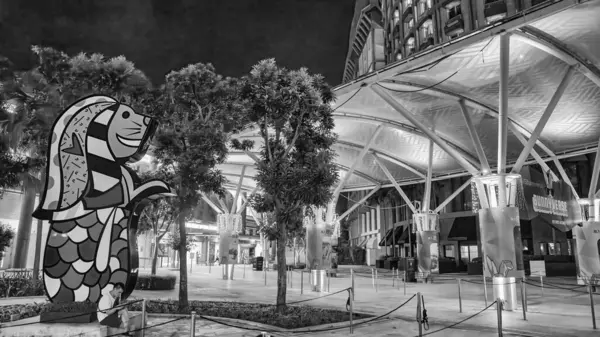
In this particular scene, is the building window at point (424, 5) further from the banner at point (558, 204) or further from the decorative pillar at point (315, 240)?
the decorative pillar at point (315, 240)

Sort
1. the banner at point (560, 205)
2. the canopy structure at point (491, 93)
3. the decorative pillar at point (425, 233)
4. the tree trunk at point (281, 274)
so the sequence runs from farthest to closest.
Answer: the decorative pillar at point (425, 233) → the banner at point (560, 205) → the canopy structure at point (491, 93) → the tree trunk at point (281, 274)

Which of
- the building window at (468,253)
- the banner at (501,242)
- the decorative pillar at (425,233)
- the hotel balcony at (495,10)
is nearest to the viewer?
the banner at (501,242)

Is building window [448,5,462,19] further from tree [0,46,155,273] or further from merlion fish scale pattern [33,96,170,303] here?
merlion fish scale pattern [33,96,170,303]

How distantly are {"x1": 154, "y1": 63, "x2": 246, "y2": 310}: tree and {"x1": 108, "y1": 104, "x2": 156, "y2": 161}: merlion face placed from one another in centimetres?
379

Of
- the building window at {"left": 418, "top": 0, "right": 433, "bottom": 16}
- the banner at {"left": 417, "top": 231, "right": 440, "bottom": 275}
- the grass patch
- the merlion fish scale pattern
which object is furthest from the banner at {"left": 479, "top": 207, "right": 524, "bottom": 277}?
the building window at {"left": 418, "top": 0, "right": 433, "bottom": 16}

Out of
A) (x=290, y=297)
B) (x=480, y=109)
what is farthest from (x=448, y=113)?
(x=290, y=297)

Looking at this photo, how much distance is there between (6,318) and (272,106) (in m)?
9.32

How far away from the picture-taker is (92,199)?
9273mm

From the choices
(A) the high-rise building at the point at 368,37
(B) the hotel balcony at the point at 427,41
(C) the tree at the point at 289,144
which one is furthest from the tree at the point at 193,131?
(A) the high-rise building at the point at 368,37

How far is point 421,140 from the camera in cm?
2784

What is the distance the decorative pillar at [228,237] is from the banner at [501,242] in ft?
69.8

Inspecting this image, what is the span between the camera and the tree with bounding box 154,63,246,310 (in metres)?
13.5

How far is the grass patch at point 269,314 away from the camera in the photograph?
11.5 metres

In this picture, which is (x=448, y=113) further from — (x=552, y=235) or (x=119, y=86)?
Result: (x=552, y=235)
